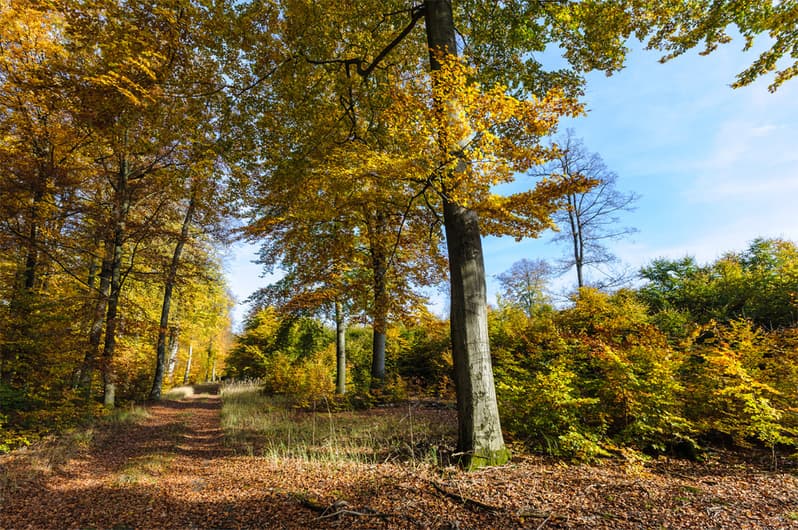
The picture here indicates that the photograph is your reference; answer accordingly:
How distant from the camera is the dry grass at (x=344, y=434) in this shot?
199 inches

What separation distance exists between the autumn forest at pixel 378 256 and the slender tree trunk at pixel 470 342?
28mm

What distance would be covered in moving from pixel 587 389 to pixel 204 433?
8.42 metres

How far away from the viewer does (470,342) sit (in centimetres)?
447

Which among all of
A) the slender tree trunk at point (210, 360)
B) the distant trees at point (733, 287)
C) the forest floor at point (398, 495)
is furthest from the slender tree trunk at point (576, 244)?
the slender tree trunk at point (210, 360)

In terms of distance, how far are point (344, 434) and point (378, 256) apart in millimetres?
4865

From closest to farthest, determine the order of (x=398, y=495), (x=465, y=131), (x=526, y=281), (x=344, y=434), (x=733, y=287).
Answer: (x=398, y=495) → (x=465, y=131) → (x=344, y=434) → (x=733, y=287) → (x=526, y=281)

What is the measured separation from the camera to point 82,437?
7.03 meters

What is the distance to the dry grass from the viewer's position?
506 cm

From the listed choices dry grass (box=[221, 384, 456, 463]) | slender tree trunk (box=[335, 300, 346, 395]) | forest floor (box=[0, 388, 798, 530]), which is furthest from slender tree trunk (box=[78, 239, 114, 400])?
slender tree trunk (box=[335, 300, 346, 395])

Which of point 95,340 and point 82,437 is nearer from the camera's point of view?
point 82,437

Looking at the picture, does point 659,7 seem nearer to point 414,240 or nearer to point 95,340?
point 414,240

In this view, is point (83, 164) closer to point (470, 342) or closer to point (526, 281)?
point (470, 342)

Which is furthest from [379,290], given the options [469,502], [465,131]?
[469,502]

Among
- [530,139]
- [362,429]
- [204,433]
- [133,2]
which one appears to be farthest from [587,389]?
[133,2]
